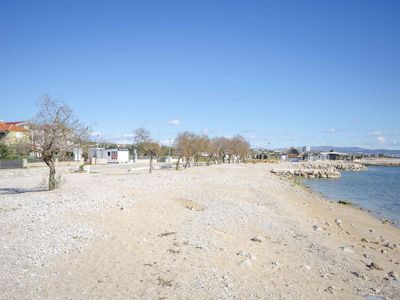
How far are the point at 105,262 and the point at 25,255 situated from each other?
7.62ft

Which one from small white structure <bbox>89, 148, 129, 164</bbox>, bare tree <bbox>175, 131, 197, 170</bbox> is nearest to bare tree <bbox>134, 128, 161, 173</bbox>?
bare tree <bbox>175, 131, 197, 170</bbox>

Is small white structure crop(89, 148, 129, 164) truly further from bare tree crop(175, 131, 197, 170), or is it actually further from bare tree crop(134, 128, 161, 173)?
bare tree crop(134, 128, 161, 173)

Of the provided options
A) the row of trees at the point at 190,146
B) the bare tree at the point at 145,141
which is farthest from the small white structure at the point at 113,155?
the bare tree at the point at 145,141

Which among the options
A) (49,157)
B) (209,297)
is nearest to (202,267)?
(209,297)

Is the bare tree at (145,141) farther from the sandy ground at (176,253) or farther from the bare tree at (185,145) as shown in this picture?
the sandy ground at (176,253)

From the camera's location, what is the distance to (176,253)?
11.9 m

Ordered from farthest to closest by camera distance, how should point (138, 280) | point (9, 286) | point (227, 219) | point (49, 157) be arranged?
point (49, 157) → point (227, 219) → point (138, 280) → point (9, 286)

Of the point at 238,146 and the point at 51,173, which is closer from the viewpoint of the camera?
the point at 51,173

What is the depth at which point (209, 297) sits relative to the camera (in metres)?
8.93

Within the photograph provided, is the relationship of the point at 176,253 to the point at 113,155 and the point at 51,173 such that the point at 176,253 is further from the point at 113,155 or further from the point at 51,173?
the point at 113,155

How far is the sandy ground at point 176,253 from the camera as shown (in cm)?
936

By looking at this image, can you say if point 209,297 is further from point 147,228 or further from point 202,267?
point 147,228

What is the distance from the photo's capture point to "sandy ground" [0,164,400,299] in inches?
368

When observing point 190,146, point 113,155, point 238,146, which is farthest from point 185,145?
point 238,146
